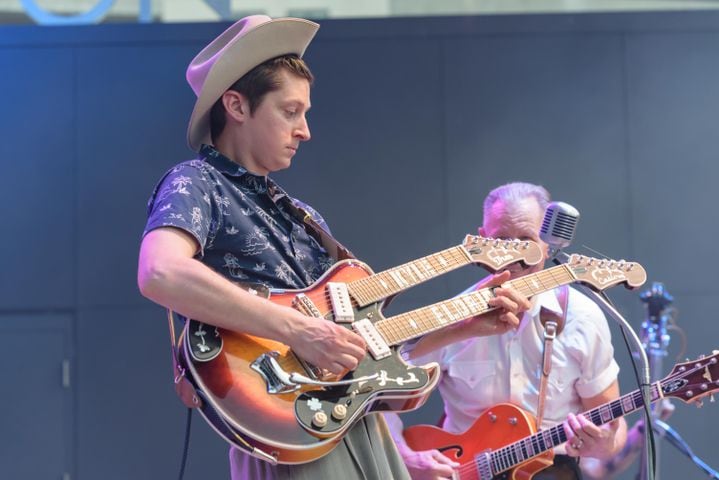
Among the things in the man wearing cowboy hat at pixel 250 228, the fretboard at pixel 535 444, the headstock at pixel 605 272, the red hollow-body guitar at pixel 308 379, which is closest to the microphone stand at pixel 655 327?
the fretboard at pixel 535 444

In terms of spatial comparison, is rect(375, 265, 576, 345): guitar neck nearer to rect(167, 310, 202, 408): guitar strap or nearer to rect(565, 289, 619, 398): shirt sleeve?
rect(167, 310, 202, 408): guitar strap

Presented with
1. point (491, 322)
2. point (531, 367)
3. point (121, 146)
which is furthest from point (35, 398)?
point (491, 322)

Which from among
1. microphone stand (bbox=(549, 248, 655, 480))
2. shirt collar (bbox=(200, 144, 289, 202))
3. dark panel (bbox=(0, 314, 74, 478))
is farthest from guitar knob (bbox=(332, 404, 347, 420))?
dark panel (bbox=(0, 314, 74, 478))

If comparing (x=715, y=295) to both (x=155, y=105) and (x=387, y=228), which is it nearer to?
(x=387, y=228)

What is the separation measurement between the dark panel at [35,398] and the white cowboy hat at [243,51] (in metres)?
2.77

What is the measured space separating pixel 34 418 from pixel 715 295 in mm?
3413

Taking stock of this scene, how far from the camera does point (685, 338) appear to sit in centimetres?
461

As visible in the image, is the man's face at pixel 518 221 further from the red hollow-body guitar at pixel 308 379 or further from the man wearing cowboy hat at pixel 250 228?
the red hollow-body guitar at pixel 308 379

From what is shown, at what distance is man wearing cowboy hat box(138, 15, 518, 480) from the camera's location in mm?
1863

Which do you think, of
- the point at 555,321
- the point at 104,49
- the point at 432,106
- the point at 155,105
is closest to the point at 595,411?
the point at 555,321

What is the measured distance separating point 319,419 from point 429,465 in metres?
1.18

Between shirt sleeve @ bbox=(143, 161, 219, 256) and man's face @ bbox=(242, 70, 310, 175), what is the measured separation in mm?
169

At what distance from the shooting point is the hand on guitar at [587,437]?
293 cm

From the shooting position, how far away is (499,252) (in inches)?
94.0
